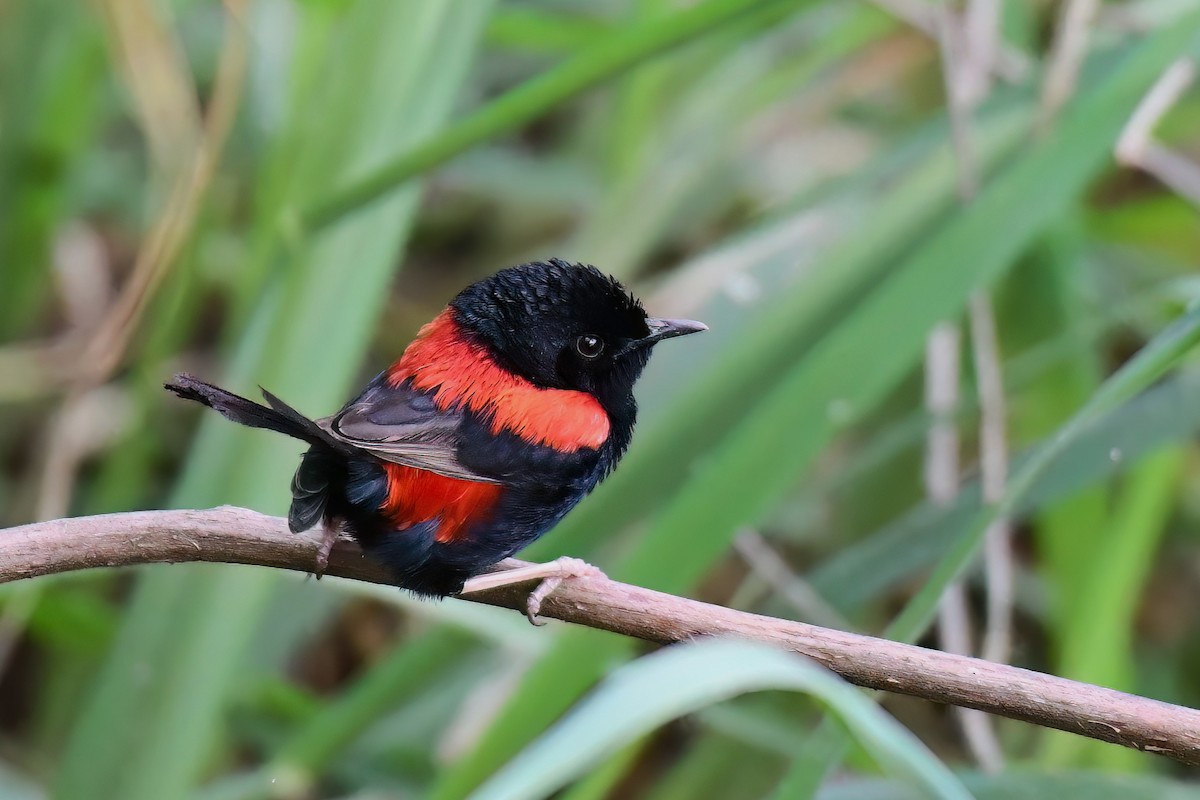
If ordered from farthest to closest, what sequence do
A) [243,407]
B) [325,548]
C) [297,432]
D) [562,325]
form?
[562,325]
[325,548]
[297,432]
[243,407]

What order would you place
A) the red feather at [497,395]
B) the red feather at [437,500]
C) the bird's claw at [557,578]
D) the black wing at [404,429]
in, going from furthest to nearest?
the red feather at [497,395] < the red feather at [437,500] < the black wing at [404,429] < the bird's claw at [557,578]

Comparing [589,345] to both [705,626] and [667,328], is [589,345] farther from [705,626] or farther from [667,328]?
[705,626]

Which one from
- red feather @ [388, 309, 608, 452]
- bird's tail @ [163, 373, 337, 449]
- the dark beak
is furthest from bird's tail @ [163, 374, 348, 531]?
the dark beak

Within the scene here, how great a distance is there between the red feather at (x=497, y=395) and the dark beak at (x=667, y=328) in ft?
0.53

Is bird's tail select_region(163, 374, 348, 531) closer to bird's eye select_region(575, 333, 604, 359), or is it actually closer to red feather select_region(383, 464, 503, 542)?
red feather select_region(383, 464, 503, 542)

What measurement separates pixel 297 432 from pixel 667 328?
787 millimetres

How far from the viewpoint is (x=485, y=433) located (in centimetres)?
176

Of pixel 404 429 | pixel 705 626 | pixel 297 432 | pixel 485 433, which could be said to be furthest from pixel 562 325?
pixel 705 626

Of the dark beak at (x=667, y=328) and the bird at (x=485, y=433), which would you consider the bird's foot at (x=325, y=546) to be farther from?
the dark beak at (x=667, y=328)

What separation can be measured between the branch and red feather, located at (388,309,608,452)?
0.38 metres

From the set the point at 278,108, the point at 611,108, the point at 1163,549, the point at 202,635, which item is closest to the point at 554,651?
the point at 202,635

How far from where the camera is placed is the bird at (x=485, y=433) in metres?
1.61

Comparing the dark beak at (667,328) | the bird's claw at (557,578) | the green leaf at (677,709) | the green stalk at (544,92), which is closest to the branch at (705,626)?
the bird's claw at (557,578)

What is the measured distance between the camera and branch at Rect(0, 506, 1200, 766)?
48.5 inches
